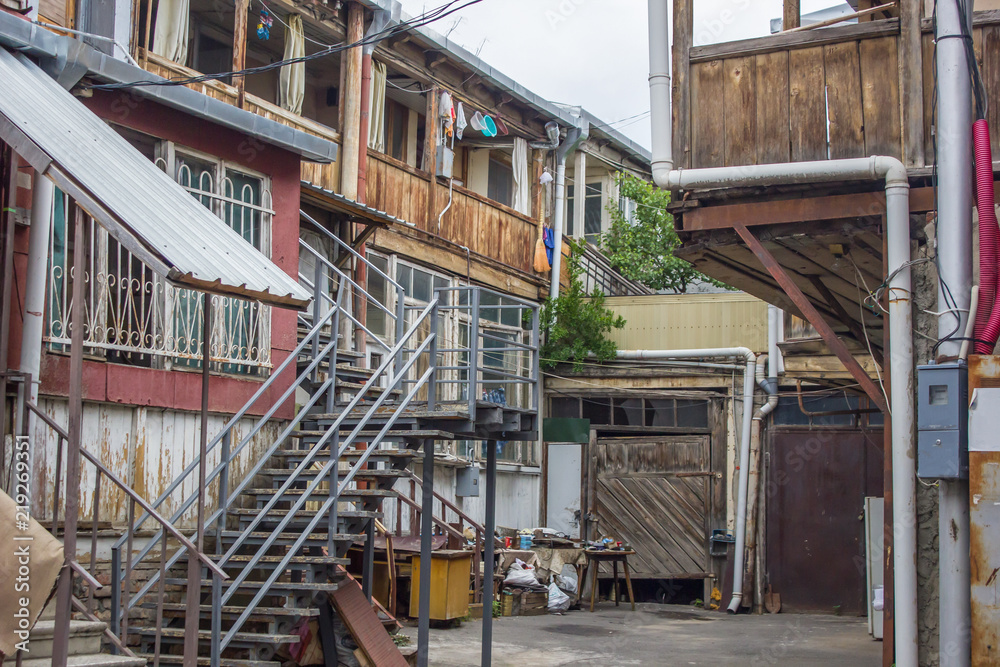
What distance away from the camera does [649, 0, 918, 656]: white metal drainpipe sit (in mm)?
6664

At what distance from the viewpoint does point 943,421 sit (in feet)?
20.4

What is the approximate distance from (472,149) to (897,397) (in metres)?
12.4

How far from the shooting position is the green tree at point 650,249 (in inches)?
773

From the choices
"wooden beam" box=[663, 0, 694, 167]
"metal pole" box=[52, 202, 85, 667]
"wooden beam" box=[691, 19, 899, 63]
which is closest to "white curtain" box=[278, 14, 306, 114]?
"wooden beam" box=[663, 0, 694, 167]

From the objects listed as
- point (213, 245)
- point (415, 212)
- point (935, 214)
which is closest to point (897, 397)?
point (935, 214)

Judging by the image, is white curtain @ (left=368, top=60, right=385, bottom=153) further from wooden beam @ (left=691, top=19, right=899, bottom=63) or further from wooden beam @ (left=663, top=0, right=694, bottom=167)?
wooden beam @ (left=691, top=19, right=899, bottom=63)

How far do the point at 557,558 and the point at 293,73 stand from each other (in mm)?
7780

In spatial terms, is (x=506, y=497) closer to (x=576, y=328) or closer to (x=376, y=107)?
(x=576, y=328)

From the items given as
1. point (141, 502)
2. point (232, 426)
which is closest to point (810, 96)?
point (232, 426)

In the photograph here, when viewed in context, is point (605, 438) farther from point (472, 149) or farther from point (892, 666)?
point (892, 666)

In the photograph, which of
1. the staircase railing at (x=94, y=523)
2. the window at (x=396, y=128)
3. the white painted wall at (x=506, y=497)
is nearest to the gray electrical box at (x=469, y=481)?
the white painted wall at (x=506, y=497)

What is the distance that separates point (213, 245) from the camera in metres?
6.07

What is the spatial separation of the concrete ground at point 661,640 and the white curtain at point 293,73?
21.7ft

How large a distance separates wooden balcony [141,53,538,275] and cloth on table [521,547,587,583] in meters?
4.63
